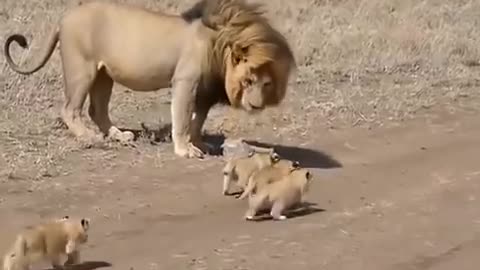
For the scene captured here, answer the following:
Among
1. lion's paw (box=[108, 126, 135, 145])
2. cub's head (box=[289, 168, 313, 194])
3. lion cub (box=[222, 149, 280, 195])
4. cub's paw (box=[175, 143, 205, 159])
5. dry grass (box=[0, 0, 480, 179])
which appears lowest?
dry grass (box=[0, 0, 480, 179])

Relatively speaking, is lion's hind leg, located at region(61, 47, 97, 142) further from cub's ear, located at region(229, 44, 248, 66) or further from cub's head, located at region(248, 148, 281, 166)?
cub's head, located at region(248, 148, 281, 166)

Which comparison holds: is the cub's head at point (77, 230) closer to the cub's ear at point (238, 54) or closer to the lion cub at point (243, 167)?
the lion cub at point (243, 167)

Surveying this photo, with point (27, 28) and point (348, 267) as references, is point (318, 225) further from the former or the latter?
point (27, 28)

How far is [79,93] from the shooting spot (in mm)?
9203

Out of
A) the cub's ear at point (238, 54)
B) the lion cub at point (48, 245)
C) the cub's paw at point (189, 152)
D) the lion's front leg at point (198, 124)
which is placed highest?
the cub's ear at point (238, 54)

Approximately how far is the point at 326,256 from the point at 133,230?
1129 millimetres

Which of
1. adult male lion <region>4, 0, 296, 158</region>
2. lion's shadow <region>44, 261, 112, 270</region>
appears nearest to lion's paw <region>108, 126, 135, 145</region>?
adult male lion <region>4, 0, 296, 158</region>

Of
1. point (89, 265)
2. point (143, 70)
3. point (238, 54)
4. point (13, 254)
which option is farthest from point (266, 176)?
point (143, 70)

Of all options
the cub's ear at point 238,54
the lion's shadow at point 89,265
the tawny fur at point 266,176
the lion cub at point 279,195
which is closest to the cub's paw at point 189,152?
the cub's ear at point 238,54

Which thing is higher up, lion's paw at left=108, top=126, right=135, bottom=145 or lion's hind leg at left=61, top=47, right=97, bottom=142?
lion's hind leg at left=61, top=47, right=97, bottom=142

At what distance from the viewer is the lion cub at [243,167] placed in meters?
7.45

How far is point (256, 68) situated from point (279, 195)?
1648 mm

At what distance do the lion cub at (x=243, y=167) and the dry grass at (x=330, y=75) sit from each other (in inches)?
49.4

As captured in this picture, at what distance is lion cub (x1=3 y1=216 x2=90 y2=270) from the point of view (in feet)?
19.2
